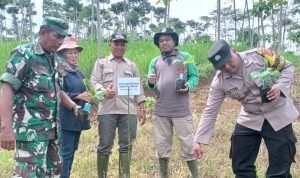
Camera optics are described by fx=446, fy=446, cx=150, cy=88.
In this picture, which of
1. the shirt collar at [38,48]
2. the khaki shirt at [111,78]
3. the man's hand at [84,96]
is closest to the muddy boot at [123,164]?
the khaki shirt at [111,78]

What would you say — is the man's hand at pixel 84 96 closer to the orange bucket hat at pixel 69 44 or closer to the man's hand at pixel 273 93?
the orange bucket hat at pixel 69 44

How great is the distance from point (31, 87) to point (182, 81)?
1568 mm

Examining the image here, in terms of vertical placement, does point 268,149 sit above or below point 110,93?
below

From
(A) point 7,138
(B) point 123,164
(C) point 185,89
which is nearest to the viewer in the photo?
(A) point 7,138

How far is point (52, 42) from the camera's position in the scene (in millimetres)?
2795

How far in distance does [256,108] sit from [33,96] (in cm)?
148

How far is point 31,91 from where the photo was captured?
2.76 m

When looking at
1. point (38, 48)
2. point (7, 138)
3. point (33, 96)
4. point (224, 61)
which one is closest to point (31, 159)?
point (7, 138)

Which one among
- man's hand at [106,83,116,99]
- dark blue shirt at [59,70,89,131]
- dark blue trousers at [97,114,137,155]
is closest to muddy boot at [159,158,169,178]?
dark blue trousers at [97,114,137,155]

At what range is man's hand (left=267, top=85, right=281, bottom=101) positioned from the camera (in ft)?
9.06

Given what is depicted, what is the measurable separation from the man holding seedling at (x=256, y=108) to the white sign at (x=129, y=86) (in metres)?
0.84

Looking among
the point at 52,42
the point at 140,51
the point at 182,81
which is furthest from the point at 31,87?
the point at 140,51

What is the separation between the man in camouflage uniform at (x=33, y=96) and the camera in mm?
2693

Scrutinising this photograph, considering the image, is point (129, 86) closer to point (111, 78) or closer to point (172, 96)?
point (111, 78)
